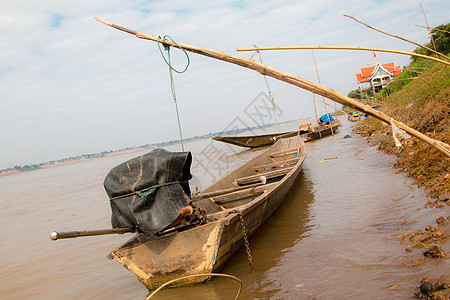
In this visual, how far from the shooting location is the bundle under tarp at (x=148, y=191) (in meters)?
3.20

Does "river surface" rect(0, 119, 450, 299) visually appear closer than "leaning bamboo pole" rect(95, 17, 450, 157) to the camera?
No

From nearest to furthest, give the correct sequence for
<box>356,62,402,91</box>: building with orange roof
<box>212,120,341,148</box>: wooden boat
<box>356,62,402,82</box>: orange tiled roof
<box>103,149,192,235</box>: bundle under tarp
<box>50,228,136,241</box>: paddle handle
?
1. <box>50,228,136,241</box>: paddle handle
2. <box>103,149,192,235</box>: bundle under tarp
3. <box>212,120,341,148</box>: wooden boat
4. <box>356,62,402,91</box>: building with orange roof
5. <box>356,62,402,82</box>: orange tiled roof

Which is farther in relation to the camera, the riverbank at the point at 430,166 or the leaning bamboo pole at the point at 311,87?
the riverbank at the point at 430,166

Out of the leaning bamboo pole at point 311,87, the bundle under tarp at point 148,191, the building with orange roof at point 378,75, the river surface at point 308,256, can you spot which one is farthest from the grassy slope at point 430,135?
the building with orange roof at point 378,75

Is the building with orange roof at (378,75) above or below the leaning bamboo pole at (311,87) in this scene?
above

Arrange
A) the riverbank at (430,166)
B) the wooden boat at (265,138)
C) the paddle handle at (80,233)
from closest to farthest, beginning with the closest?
the paddle handle at (80,233) → the riverbank at (430,166) → the wooden boat at (265,138)

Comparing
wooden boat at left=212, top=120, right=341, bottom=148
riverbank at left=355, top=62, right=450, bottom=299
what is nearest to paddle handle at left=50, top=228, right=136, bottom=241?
riverbank at left=355, top=62, right=450, bottom=299

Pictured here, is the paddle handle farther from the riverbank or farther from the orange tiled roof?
the orange tiled roof

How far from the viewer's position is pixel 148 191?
3227mm

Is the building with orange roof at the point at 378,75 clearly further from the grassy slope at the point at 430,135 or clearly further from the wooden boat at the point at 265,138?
the grassy slope at the point at 430,135

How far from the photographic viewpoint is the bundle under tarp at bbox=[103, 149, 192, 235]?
320 centimetres

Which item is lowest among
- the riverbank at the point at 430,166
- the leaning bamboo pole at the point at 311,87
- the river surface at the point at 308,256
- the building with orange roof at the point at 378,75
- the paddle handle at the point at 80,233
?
the river surface at the point at 308,256

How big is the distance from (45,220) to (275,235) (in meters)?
7.54

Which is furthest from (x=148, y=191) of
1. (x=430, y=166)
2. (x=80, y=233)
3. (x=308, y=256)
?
(x=430, y=166)
